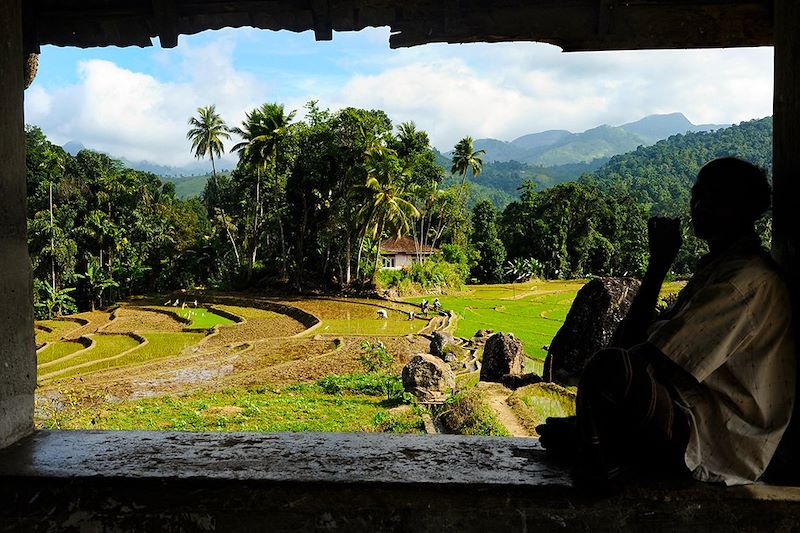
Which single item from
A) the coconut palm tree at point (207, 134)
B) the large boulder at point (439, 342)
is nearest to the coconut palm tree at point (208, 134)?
the coconut palm tree at point (207, 134)

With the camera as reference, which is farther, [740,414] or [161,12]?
[161,12]

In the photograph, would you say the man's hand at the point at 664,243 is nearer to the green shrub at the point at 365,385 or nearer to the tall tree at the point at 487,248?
the green shrub at the point at 365,385

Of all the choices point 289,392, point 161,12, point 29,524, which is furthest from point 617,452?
point 289,392

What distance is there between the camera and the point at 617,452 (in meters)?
1.60

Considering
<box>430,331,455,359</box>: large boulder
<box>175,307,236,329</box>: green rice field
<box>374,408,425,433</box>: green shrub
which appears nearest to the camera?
<box>374,408,425,433</box>: green shrub

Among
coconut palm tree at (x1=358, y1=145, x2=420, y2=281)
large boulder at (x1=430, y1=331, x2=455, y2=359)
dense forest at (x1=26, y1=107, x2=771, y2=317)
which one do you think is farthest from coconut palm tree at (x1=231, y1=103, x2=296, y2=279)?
large boulder at (x1=430, y1=331, x2=455, y2=359)

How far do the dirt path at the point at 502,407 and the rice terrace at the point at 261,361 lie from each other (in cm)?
2

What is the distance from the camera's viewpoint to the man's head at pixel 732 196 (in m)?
1.62

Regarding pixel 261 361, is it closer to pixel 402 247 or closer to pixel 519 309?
pixel 519 309

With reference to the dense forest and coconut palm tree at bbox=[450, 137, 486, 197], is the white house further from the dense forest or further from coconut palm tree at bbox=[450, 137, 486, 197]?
coconut palm tree at bbox=[450, 137, 486, 197]

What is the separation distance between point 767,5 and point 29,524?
315cm

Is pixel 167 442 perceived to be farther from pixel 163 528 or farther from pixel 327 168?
pixel 327 168

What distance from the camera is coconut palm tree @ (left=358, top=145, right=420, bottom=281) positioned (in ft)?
92.7

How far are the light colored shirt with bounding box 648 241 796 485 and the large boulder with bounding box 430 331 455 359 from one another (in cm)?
1588
